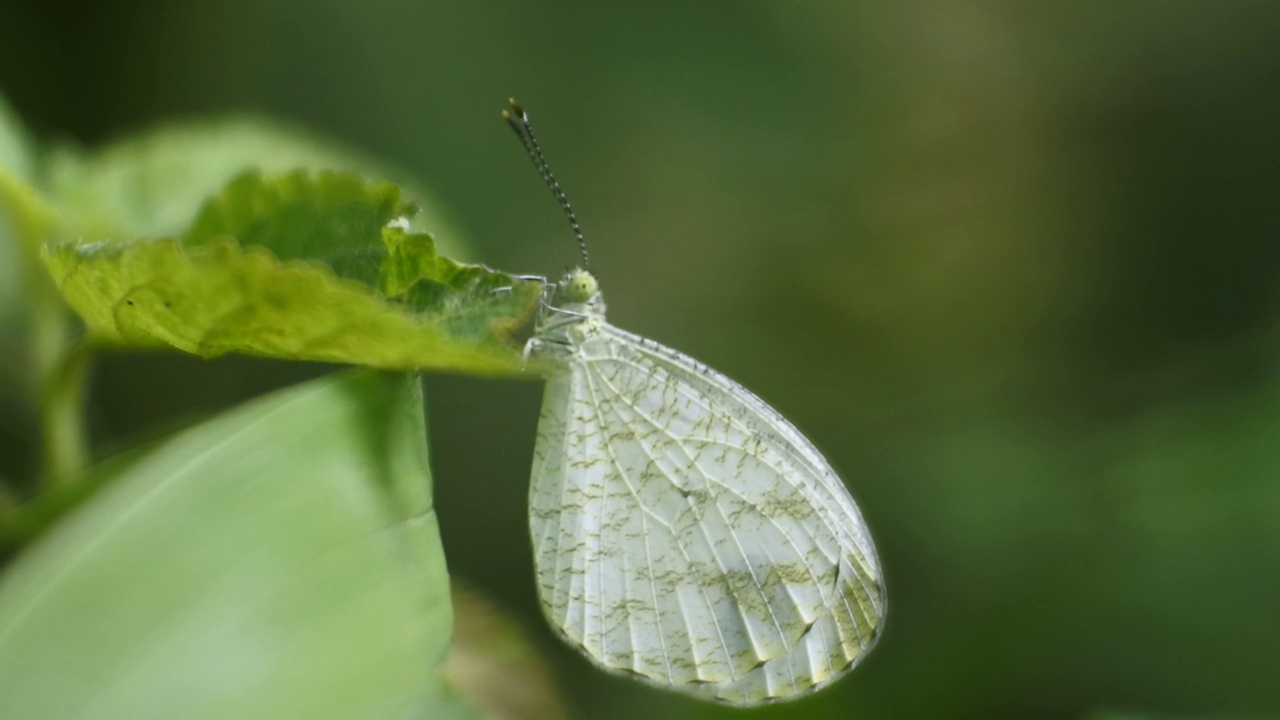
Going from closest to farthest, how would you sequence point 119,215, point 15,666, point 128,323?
point 15,666, point 128,323, point 119,215

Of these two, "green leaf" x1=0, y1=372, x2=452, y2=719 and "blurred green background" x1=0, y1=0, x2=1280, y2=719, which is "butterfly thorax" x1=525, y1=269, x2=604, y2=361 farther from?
"blurred green background" x1=0, y1=0, x2=1280, y2=719

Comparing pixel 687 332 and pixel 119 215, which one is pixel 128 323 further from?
pixel 687 332

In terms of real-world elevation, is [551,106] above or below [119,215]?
above

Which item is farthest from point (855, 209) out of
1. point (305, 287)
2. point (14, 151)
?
point (305, 287)

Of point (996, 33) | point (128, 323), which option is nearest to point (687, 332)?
point (996, 33)

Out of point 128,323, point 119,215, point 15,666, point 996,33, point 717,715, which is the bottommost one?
point 717,715

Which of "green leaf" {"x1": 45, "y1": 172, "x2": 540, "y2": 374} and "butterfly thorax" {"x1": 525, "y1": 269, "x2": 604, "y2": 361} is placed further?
"butterfly thorax" {"x1": 525, "y1": 269, "x2": 604, "y2": 361}

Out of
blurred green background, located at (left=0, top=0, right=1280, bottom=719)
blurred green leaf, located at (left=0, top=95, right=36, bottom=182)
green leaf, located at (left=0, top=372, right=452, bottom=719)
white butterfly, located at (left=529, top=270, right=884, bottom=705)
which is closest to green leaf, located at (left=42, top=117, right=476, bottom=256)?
blurred green leaf, located at (left=0, top=95, right=36, bottom=182)
